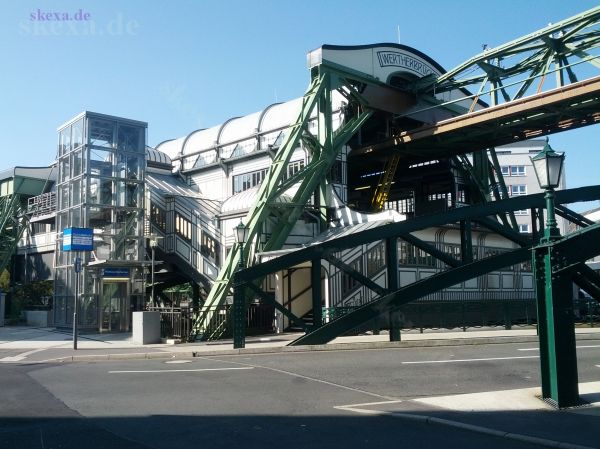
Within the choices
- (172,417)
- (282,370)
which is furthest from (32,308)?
(172,417)

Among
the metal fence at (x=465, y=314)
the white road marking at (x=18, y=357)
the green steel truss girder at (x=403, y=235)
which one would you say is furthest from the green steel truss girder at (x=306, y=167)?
the white road marking at (x=18, y=357)

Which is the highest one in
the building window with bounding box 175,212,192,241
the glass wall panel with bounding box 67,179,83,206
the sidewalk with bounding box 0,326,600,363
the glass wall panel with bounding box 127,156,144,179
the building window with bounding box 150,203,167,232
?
the glass wall panel with bounding box 127,156,144,179

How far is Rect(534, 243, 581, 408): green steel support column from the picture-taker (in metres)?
9.58

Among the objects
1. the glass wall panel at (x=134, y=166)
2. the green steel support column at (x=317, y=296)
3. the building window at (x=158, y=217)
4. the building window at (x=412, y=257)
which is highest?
the glass wall panel at (x=134, y=166)

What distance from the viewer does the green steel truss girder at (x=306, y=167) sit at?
25914 mm

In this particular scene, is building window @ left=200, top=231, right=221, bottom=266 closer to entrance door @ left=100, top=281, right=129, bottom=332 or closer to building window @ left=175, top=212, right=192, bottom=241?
building window @ left=175, top=212, right=192, bottom=241

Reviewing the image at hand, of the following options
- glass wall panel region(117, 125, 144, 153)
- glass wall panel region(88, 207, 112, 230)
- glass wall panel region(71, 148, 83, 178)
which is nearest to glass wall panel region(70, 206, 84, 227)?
glass wall panel region(88, 207, 112, 230)

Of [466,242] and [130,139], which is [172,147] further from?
[466,242]

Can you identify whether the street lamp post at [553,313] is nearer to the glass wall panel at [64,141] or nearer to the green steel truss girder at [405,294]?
the green steel truss girder at [405,294]

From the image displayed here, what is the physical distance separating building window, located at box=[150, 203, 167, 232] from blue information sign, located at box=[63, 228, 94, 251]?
6.23m

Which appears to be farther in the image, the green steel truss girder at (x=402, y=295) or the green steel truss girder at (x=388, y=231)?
the green steel truss girder at (x=402, y=295)

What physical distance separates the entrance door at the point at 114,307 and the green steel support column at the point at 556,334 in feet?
73.4

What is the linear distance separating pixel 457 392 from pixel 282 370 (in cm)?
465

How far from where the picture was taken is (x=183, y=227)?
3212cm
